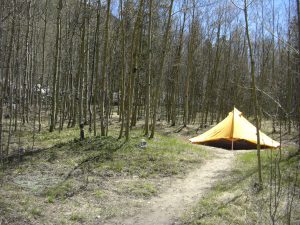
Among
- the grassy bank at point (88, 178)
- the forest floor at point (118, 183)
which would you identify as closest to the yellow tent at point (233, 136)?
the forest floor at point (118, 183)

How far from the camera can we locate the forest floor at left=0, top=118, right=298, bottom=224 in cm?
682

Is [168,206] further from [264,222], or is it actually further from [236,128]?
[236,128]

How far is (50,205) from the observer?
23.5 ft

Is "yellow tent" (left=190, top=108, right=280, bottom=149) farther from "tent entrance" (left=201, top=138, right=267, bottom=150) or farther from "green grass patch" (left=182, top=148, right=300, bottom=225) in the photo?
"green grass patch" (left=182, top=148, right=300, bottom=225)

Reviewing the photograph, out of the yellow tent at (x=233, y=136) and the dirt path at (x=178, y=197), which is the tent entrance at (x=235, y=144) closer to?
the yellow tent at (x=233, y=136)

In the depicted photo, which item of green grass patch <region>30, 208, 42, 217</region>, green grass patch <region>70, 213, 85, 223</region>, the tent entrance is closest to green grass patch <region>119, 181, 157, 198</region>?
green grass patch <region>70, 213, 85, 223</region>

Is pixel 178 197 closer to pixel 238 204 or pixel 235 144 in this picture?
pixel 238 204

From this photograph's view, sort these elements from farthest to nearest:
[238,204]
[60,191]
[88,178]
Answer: [88,178] → [60,191] → [238,204]

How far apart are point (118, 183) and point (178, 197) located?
1656mm

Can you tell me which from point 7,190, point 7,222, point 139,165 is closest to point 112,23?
point 139,165

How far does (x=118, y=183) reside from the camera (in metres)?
8.83

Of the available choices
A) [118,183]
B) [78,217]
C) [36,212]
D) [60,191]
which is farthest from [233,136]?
[36,212]

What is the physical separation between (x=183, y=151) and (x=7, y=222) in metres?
7.03

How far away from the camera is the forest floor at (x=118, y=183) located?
682 centimetres
